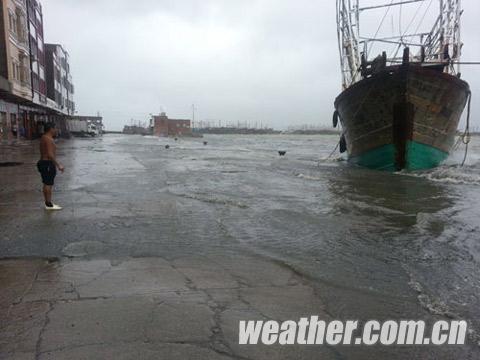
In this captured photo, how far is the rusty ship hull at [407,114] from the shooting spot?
14836 millimetres

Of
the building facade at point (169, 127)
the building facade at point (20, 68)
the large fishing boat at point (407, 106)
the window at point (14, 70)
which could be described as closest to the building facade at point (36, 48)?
the building facade at point (20, 68)

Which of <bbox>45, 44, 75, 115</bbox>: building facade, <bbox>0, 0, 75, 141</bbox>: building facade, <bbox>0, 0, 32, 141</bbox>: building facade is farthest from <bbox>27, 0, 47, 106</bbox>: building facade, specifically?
<bbox>45, 44, 75, 115</bbox>: building facade

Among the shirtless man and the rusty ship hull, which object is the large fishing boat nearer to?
the rusty ship hull

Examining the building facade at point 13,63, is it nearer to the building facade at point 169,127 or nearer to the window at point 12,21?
the window at point 12,21

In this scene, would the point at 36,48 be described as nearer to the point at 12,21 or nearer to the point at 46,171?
the point at 12,21

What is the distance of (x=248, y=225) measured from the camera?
6578 mm

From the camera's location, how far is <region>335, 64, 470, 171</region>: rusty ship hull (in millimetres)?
14836

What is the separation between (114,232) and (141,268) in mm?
1639

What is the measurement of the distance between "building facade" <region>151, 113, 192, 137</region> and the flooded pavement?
90697 millimetres

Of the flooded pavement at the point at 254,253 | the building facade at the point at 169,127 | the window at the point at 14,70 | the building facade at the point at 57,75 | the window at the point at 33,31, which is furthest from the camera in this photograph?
the building facade at the point at 169,127

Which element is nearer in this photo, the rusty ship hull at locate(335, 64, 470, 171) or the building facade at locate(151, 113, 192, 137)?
the rusty ship hull at locate(335, 64, 470, 171)

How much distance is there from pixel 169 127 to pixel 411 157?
8828 centimetres

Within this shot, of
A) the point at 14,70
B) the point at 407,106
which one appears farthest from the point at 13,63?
the point at 407,106

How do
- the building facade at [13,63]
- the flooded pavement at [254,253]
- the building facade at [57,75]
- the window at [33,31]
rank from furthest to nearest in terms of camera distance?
the building facade at [57,75] → the window at [33,31] → the building facade at [13,63] → the flooded pavement at [254,253]
